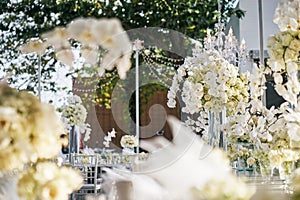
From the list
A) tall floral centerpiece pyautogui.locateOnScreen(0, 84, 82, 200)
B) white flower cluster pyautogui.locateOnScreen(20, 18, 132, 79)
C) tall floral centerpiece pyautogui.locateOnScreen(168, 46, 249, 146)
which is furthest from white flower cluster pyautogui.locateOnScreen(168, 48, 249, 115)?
tall floral centerpiece pyautogui.locateOnScreen(0, 84, 82, 200)

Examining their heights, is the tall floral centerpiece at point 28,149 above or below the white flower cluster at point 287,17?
below

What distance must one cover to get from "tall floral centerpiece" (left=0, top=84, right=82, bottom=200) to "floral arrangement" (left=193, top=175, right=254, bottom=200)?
204 millimetres

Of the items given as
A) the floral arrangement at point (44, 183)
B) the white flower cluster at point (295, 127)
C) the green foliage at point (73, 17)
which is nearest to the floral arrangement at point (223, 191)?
the floral arrangement at point (44, 183)

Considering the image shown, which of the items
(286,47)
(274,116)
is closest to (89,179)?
(274,116)

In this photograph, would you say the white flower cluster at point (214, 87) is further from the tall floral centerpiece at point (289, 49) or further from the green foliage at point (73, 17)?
the green foliage at point (73, 17)

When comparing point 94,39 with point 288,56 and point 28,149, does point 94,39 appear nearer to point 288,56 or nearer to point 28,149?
point 28,149

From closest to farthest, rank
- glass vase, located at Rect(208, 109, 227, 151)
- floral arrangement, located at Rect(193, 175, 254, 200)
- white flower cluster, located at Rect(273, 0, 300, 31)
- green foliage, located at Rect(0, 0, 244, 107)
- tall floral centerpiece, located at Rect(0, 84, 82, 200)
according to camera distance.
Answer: floral arrangement, located at Rect(193, 175, 254, 200) → tall floral centerpiece, located at Rect(0, 84, 82, 200) → white flower cluster, located at Rect(273, 0, 300, 31) → glass vase, located at Rect(208, 109, 227, 151) → green foliage, located at Rect(0, 0, 244, 107)

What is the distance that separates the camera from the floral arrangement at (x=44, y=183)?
68 centimetres

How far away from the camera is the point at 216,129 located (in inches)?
87.4

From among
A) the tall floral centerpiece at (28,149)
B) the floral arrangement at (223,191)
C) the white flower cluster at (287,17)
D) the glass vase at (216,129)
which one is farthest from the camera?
the glass vase at (216,129)

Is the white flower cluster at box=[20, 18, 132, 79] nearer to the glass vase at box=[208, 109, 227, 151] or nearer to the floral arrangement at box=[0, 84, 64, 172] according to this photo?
the floral arrangement at box=[0, 84, 64, 172]

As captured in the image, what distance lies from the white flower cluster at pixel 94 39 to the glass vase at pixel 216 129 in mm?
1393

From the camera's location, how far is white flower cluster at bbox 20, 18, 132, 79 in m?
0.72

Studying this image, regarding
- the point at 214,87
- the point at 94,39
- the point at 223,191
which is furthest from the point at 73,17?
the point at 223,191
